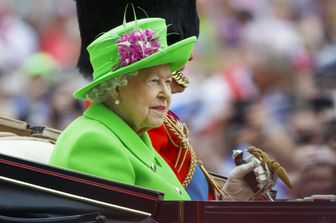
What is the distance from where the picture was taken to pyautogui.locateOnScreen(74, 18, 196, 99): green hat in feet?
11.2

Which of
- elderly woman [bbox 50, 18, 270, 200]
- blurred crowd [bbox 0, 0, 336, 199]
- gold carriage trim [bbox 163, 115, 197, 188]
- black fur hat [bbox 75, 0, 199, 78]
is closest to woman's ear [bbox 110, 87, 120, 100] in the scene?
elderly woman [bbox 50, 18, 270, 200]

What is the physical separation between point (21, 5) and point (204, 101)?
1.83 m

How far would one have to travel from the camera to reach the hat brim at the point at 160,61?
340 centimetres

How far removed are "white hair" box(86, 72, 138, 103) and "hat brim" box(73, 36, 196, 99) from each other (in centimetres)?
2

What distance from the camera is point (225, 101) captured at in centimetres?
676

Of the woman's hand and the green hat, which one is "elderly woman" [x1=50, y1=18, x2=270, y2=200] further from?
the woman's hand

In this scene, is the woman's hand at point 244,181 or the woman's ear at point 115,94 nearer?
the woman's ear at point 115,94

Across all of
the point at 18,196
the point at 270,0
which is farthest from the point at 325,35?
the point at 18,196

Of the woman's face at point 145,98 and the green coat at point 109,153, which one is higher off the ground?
the woman's face at point 145,98

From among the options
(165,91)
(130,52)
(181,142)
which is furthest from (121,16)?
(130,52)

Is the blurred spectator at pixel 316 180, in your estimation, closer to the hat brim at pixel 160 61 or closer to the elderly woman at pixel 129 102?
the elderly woman at pixel 129 102

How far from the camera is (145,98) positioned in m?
3.49

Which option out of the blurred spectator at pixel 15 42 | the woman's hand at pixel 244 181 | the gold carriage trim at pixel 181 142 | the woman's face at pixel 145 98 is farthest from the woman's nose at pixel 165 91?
the blurred spectator at pixel 15 42

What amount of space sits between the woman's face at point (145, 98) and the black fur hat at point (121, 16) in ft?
3.64
